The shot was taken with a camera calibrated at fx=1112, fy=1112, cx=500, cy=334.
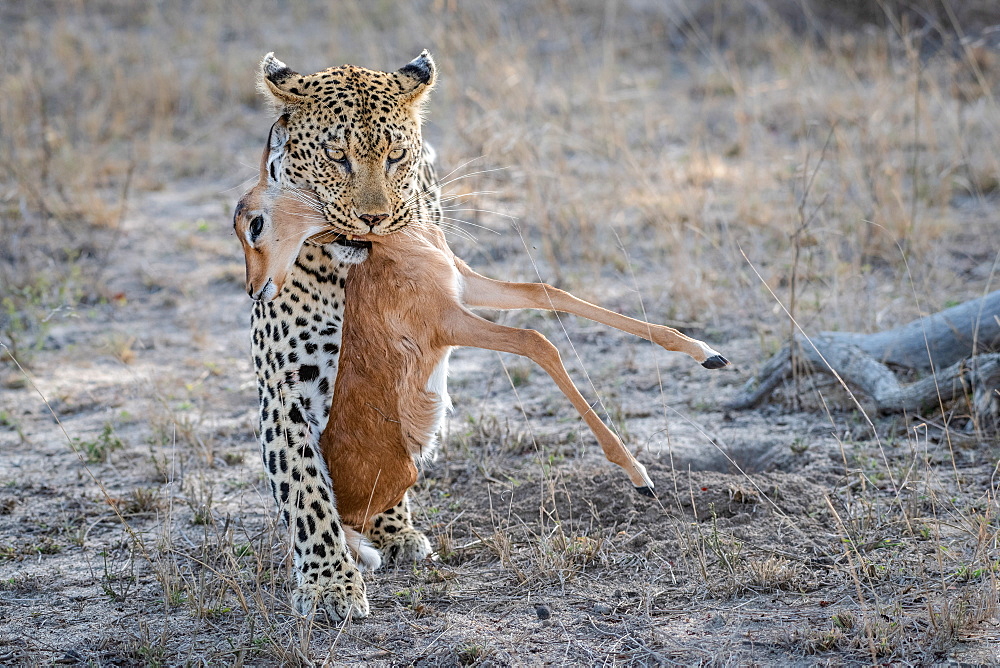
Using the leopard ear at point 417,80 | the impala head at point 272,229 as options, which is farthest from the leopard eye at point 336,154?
the leopard ear at point 417,80

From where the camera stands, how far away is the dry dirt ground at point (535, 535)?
343cm

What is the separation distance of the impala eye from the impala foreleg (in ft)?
2.33

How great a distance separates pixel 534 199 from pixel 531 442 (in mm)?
2762

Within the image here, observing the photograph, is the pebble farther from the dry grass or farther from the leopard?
the leopard

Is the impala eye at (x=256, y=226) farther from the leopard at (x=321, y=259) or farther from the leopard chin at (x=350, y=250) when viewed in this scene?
the leopard chin at (x=350, y=250)

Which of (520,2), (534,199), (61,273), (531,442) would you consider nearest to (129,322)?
(61,273)

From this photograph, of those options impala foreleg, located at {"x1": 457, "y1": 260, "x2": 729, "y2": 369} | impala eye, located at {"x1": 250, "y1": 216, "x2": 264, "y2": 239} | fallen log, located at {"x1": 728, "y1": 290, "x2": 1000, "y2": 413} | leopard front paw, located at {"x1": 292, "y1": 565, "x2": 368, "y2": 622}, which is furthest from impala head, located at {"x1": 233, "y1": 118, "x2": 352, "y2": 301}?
fallen log, located at {"x1": 728, "y1": 290, "x2": 1000, "y2": 413}

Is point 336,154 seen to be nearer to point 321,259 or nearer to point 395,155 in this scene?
point 395,155

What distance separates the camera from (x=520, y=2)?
42.5 ft

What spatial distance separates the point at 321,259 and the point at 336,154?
397 mm

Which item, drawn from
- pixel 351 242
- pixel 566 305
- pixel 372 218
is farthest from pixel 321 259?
pixel 566 305

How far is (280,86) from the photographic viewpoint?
158 inches

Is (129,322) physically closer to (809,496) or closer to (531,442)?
(531,442)

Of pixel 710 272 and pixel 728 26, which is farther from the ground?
pixel 728 26
